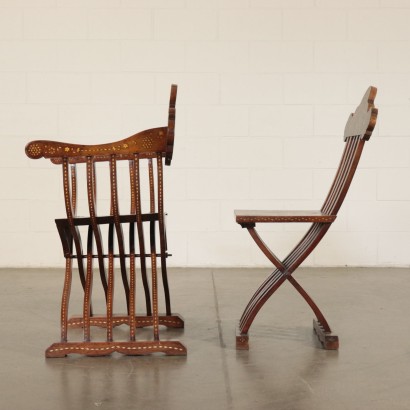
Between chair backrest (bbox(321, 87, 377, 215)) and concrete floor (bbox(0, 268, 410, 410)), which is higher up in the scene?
chair backrest (bbox(321, 87, 377, 215))

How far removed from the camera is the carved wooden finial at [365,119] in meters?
2.95

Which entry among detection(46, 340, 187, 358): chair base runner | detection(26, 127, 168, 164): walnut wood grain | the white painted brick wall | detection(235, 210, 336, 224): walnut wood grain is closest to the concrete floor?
detection(46, 340, 187, 358): chair base runner

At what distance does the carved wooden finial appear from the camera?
2.95 meters

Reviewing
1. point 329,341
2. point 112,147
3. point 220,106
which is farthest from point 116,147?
point 220,106

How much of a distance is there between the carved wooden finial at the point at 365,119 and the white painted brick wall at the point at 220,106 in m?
2.25

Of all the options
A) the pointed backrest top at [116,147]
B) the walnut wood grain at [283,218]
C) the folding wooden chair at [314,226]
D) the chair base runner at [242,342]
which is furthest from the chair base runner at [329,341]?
the pointed backrest top at [116,147]

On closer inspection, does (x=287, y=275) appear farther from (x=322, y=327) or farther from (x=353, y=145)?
(x=353, y=145)

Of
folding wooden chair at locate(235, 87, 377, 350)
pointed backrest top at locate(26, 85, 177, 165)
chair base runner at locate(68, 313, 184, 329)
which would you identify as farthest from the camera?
chair base runner at locate(68, 313, 184, 329)

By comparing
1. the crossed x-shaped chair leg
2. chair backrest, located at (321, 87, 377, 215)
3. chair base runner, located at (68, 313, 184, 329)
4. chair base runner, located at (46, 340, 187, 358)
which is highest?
chair backrest, located at (321, 87, 377, 215)

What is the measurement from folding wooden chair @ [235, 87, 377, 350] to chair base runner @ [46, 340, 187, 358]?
370 millimetres

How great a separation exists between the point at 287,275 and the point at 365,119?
726 millimetres

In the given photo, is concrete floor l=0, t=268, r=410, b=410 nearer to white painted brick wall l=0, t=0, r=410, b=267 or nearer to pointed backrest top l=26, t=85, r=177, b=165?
pointed backrest top l=26, t=85, r=177, b=165

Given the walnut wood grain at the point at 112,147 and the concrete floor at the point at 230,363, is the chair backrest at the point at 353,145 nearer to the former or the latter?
the concrete floor at the point at 230,363

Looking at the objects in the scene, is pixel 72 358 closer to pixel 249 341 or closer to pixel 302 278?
pixel 249 341
